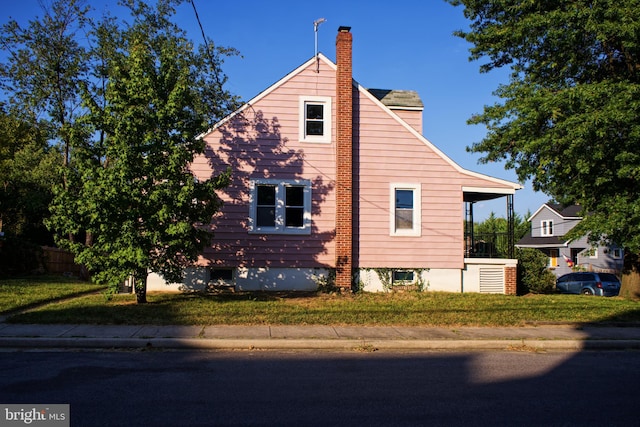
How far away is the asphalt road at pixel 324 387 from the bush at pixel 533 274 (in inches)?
372

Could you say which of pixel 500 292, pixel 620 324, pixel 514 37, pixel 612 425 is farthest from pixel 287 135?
pixel 612 425

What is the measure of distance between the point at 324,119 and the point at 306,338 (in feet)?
28.9

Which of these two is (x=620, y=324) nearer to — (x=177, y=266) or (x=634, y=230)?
(x=634, y=230)

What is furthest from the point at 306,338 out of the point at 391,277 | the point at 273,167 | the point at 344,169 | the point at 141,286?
the point at 273,167

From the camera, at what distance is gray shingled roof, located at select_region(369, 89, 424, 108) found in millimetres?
18791

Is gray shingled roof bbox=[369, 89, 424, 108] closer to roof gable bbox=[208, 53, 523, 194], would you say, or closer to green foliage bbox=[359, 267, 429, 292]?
roof gable bbox=[208, 53, 523, 194]

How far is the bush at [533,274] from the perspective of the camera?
18359 mm

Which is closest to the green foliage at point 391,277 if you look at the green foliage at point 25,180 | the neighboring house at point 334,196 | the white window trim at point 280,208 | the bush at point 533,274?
the neighboring house at point 334,196

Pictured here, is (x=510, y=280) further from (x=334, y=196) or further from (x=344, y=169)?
(x=344, y=169)

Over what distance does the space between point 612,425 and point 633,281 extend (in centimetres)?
1470

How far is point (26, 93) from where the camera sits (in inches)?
851

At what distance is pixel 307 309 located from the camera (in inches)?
493

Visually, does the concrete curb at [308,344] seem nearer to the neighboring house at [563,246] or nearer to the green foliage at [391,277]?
the green foliage at [391,277]

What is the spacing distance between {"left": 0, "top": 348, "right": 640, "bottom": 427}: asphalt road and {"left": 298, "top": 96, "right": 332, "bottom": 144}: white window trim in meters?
8.82
